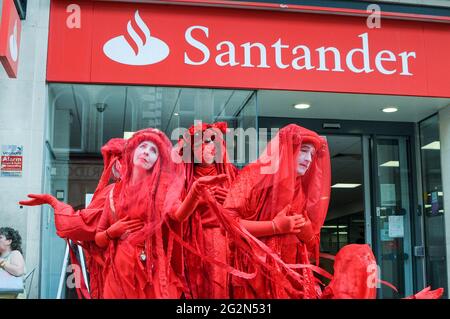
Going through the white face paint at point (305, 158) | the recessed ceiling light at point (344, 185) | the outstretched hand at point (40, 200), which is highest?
the white face paint at point (305, 158)

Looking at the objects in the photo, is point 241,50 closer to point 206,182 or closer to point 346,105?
point 346,105

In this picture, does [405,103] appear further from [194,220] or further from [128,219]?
[128,219]

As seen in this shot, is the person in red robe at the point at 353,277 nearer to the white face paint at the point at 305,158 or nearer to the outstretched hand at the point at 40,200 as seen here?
the white face paint at the point at 305,158

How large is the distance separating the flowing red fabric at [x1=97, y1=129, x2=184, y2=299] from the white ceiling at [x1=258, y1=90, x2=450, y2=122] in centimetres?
142

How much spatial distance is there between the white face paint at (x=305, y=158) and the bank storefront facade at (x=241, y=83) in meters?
0.43

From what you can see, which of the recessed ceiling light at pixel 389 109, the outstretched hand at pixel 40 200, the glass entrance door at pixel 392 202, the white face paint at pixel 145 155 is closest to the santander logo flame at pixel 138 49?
the white face paint at pixel 145 155

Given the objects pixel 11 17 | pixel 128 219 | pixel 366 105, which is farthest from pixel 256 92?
pixel 11 17

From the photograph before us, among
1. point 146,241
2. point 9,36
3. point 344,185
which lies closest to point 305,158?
point 146,241

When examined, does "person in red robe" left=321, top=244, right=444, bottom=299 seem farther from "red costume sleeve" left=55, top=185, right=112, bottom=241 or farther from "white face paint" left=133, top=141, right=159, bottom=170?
"red costume sleeve" left=55, top=185, right=112, bottom=241

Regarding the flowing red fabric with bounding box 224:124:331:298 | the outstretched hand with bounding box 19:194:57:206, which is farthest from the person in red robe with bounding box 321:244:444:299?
the outstretched hand with bounding box 19:194:57:206

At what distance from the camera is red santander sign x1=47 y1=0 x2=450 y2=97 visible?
18.1ft

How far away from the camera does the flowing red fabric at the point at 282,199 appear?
4805 millimetres

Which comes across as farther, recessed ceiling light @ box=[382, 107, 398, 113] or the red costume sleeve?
recessed ceiling light @ box=[382, 107, 398, 113]

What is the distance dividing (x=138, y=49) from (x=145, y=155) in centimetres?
113
